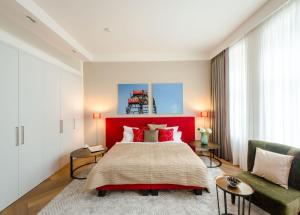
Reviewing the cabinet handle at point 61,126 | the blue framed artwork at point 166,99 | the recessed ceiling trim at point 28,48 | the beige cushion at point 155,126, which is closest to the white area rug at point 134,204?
the cabinet handle at point 61,126

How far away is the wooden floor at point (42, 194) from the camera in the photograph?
2.08 meters

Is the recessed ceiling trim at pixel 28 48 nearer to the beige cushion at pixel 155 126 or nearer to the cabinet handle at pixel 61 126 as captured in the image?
the cabinet handle at pixel 61 126

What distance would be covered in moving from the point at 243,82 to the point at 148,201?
301cm

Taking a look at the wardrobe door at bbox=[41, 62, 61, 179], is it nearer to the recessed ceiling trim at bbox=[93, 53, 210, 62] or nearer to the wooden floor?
the wooden floor

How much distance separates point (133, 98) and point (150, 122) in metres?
0.87

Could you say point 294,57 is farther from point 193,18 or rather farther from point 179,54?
point 179,54

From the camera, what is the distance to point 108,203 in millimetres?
2166

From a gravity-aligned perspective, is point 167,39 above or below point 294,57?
above

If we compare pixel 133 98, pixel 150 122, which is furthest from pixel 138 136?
pixel 133 98

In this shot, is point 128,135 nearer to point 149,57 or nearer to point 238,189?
point 149,57

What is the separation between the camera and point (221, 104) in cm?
388

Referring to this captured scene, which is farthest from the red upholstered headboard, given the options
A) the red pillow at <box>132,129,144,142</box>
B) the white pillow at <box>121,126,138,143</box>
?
the red pillow at <box>132,129,144,142</box>

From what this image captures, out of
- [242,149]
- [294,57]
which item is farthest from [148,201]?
[294,57]

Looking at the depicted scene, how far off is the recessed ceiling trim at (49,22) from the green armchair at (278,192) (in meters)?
3.86
